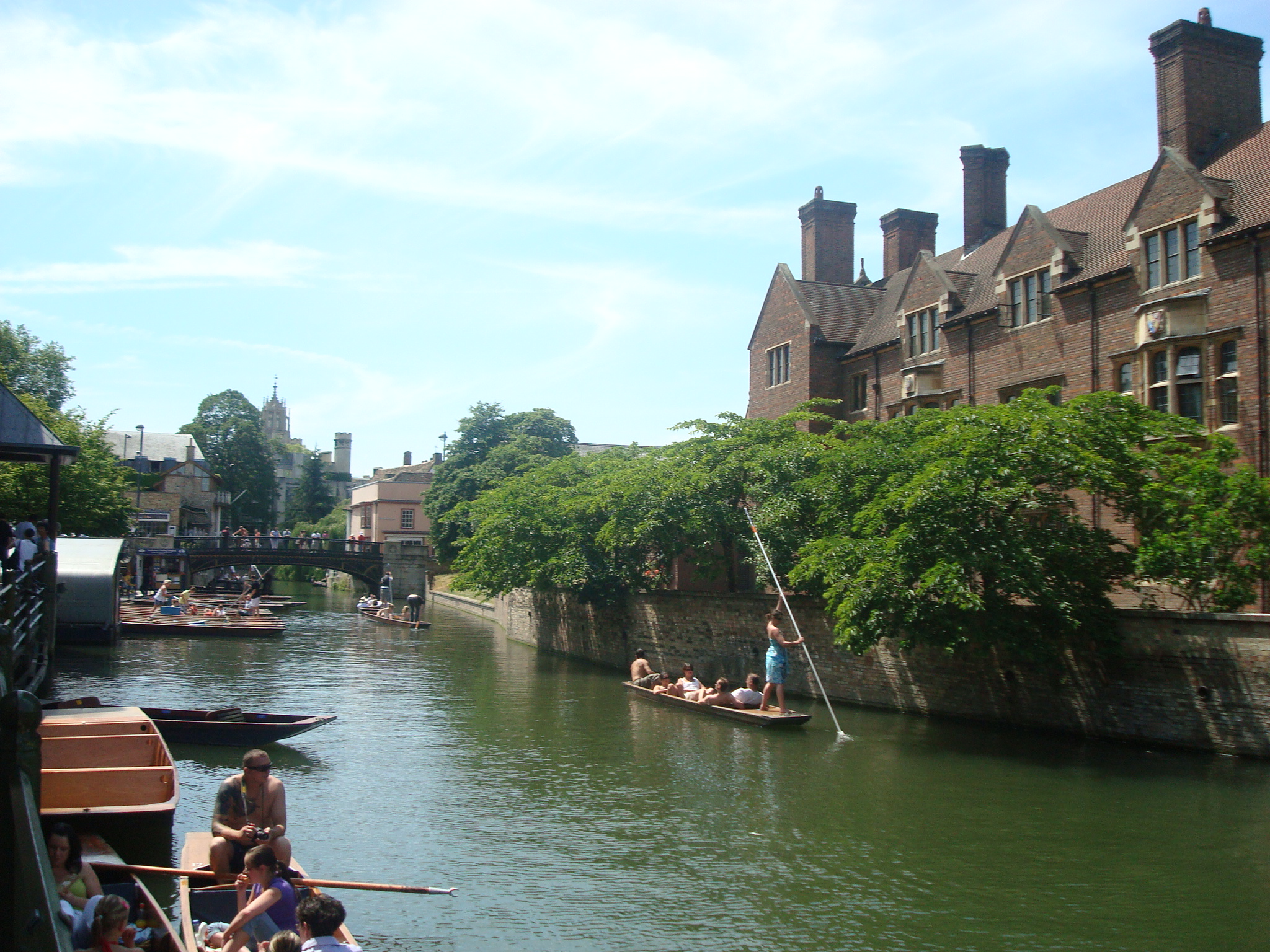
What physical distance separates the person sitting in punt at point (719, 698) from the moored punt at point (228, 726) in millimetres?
7324

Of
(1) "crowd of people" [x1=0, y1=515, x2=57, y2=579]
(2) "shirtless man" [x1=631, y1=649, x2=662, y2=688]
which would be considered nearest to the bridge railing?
(2) "shirtless man" [x1=631, y1=649, x2=662, y2=688]

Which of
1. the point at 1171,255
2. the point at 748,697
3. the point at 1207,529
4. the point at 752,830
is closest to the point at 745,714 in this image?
the point at 748,697

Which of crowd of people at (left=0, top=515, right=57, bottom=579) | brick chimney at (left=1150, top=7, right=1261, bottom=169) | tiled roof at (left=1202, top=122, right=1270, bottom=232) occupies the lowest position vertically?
crowd of people at (left=0, top=515, right=57, bottom=579)

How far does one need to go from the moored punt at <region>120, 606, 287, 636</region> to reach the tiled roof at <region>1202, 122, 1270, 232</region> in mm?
30646

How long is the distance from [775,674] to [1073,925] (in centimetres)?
937

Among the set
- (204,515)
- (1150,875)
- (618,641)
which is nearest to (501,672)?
(618,641)

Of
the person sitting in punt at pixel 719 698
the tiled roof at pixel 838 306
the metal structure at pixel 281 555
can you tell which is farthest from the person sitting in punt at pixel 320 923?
the metal structure at pixel 281 555

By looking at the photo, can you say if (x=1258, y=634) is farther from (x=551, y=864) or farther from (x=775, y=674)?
(x=551, y=864)

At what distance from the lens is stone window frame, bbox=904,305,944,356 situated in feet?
89.4

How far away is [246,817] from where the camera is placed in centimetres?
809

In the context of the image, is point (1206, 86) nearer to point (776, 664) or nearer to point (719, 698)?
point (776, 664)

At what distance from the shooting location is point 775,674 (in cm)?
1791

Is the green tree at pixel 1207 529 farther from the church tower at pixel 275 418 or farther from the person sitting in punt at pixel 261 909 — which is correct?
the church tower at pixel 275 418

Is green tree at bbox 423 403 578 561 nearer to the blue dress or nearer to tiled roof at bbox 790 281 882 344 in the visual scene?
tiled roof at bbox 790 281 882 344
